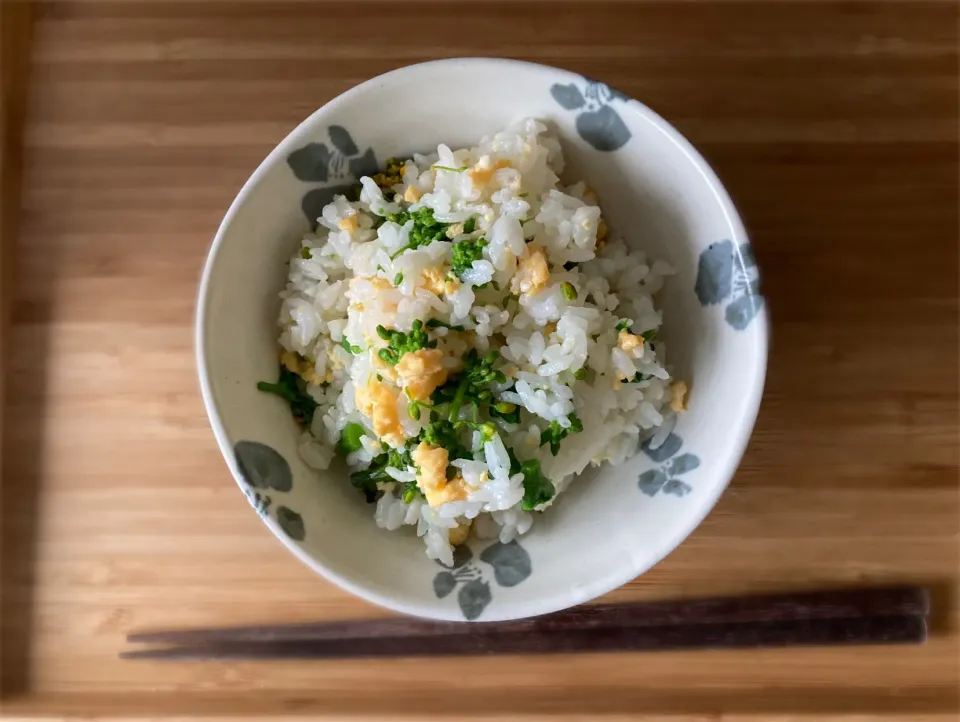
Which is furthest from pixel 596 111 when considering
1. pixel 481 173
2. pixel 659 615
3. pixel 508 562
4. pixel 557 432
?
pixel 659 615

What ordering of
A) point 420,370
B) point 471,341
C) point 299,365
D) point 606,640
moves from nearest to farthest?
point 420,370, point 471,341, point 299,365, point 606,640

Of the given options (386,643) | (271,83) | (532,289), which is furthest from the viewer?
(271,83)

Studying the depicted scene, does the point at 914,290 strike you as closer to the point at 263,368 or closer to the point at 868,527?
the point at 868,527

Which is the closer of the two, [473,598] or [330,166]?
[473,598]

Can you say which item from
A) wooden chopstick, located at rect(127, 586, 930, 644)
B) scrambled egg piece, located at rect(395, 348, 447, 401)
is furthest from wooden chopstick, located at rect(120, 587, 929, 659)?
scrambled egg piece, located at rect(395, 348, 447, 401)

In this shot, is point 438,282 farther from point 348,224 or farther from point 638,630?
point 638,630

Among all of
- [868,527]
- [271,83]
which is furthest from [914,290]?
[271,83]

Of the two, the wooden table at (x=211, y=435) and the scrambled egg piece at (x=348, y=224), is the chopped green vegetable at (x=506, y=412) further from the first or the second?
the wooden table at (x=211, y=435)
